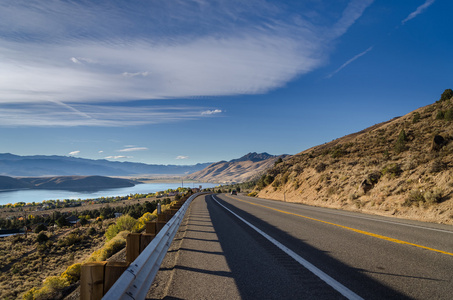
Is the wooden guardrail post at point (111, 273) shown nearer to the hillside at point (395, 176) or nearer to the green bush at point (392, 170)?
the hillside at point (395, 176)

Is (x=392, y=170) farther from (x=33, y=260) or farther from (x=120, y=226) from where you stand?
(x=33, y=260)

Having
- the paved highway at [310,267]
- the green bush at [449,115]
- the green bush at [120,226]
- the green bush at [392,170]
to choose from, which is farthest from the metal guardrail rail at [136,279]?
the green bush at [449,115]

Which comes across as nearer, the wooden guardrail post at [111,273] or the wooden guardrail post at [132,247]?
the wooden guardrail post at [111,273]

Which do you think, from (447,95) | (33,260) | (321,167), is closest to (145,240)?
(321,167)

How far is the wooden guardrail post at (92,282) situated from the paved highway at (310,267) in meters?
1.55

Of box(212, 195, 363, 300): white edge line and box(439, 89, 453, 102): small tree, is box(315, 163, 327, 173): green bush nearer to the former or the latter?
box(439, 89, 453, 102): small tree

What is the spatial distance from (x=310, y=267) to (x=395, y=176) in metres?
16.4

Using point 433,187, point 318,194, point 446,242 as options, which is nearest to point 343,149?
point 318,194

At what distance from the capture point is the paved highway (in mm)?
3846

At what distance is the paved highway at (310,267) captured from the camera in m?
3.85

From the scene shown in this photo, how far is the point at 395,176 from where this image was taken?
59.3ft

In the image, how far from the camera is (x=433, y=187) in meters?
14.2

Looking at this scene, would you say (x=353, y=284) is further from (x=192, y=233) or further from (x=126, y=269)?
(x=192, y=233)

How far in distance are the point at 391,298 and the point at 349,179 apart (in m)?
21.4
